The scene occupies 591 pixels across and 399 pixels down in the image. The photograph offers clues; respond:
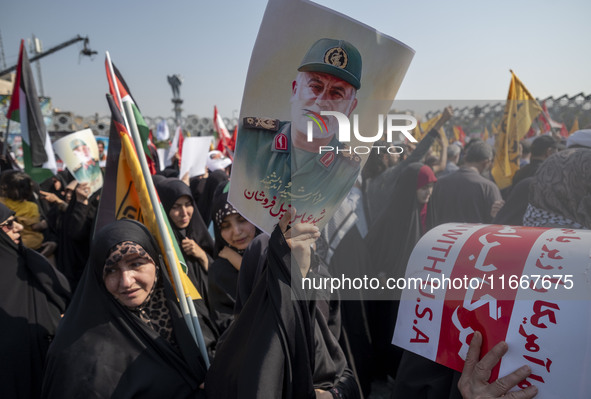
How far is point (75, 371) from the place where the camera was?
5.89 ft

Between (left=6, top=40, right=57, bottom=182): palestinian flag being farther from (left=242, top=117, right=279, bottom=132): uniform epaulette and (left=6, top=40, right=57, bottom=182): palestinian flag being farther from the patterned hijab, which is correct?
(left=242, top=117, right=279, bottom=132): uniform epaulette

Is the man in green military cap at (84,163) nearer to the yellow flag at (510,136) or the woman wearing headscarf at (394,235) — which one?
the woman wearing headscarf at (394,235)

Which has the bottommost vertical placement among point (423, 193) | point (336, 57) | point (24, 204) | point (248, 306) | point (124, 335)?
point (124, 335)

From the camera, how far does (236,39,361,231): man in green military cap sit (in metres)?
1.36

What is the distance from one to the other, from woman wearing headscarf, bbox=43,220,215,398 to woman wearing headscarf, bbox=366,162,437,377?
1.70 meters

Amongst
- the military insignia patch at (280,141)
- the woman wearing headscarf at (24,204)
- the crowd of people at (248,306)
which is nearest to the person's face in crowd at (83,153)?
the woman wearing headscarf at (24,204)

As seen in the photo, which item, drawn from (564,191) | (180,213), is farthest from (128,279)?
(564,191)

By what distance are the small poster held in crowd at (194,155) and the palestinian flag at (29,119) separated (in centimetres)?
179

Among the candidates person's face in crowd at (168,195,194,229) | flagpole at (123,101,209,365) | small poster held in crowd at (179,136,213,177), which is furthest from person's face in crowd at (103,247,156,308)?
small poster held in crowd at (179,136,213,177)

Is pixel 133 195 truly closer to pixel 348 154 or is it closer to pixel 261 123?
pixel 261 123

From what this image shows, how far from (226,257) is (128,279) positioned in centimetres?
88

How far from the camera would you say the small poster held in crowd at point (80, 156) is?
450 centimetres

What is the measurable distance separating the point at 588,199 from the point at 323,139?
1206 millimetres

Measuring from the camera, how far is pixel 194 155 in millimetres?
6125
